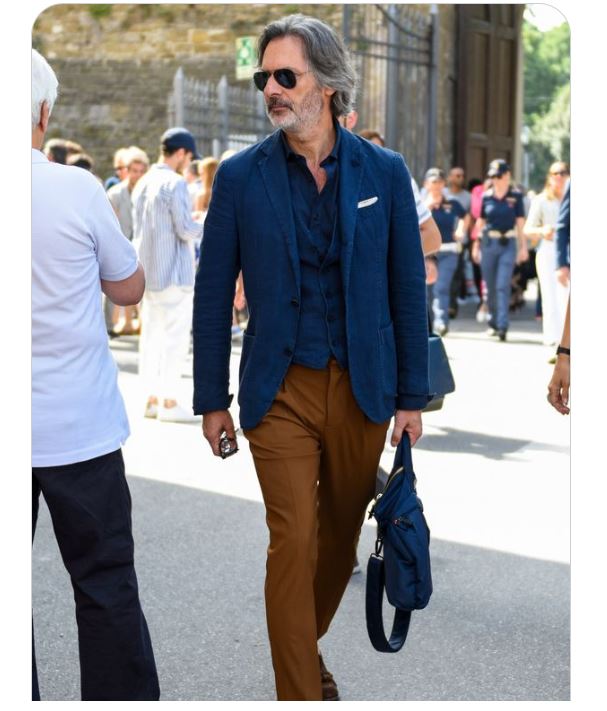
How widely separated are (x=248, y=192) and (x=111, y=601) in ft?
3.79

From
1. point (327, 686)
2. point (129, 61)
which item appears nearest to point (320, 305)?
point (327, 686)

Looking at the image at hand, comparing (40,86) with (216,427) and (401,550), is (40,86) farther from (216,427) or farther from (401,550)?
(401,550)

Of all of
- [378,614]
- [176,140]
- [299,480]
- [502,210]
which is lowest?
[378,614]

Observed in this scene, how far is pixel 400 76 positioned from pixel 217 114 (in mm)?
2622

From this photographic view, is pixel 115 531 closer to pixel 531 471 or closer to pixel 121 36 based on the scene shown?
pixel 531 471

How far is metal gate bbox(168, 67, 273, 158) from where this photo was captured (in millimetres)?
17438

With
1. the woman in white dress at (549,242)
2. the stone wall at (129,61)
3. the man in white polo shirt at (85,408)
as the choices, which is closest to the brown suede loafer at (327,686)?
the man in white polo shirt at (85,408)

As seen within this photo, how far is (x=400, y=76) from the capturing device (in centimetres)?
1838

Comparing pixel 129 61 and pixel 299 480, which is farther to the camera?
pixel 129 61

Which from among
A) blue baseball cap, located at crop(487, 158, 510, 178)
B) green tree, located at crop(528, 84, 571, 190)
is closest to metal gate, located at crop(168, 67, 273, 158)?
blue baseball cap, located at crop(487, 158, 510, 178)

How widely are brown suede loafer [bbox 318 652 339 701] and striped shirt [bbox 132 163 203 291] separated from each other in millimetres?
5176

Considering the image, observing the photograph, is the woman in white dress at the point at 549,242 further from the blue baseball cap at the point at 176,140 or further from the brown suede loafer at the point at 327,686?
the brown suede loafer at the point at 327,686

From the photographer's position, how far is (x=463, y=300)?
62.2ft

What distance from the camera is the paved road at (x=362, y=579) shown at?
4234 mm
